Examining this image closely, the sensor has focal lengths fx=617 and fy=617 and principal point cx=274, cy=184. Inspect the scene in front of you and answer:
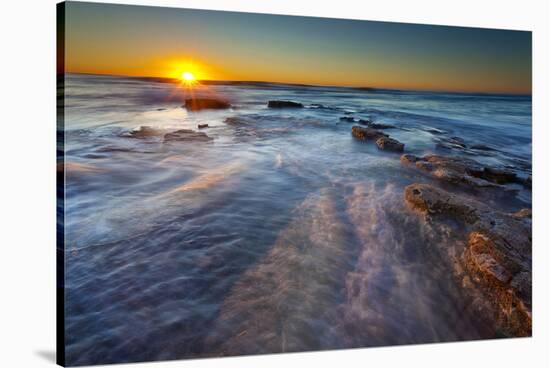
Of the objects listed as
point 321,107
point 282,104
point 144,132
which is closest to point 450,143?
point 321,107

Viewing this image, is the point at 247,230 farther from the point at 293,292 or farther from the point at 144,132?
the point at 144,132

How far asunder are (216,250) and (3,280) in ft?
4.66

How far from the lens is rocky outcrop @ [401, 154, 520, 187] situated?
4.84 m

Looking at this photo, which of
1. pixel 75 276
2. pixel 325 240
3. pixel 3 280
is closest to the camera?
pixel 75 276

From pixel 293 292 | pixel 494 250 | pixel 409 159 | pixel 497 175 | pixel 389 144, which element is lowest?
pixel 293 292

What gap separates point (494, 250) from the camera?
464 centimetres

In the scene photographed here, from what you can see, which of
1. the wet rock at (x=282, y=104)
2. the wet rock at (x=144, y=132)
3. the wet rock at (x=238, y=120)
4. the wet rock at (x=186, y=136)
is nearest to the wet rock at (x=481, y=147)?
the wet rock at (x=282, y=104)

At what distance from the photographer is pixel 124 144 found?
13.5 ft

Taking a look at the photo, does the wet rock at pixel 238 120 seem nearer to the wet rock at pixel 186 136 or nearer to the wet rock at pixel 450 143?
the wet rock at pixel 186 136

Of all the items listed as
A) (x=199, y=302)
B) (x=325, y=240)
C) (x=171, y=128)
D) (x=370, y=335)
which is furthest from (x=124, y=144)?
(x=370, y=335)

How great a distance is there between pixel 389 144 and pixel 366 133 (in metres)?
0.20

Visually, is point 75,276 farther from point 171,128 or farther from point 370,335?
point 370,335

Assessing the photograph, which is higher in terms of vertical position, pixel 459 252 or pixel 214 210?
pixel 214 210
